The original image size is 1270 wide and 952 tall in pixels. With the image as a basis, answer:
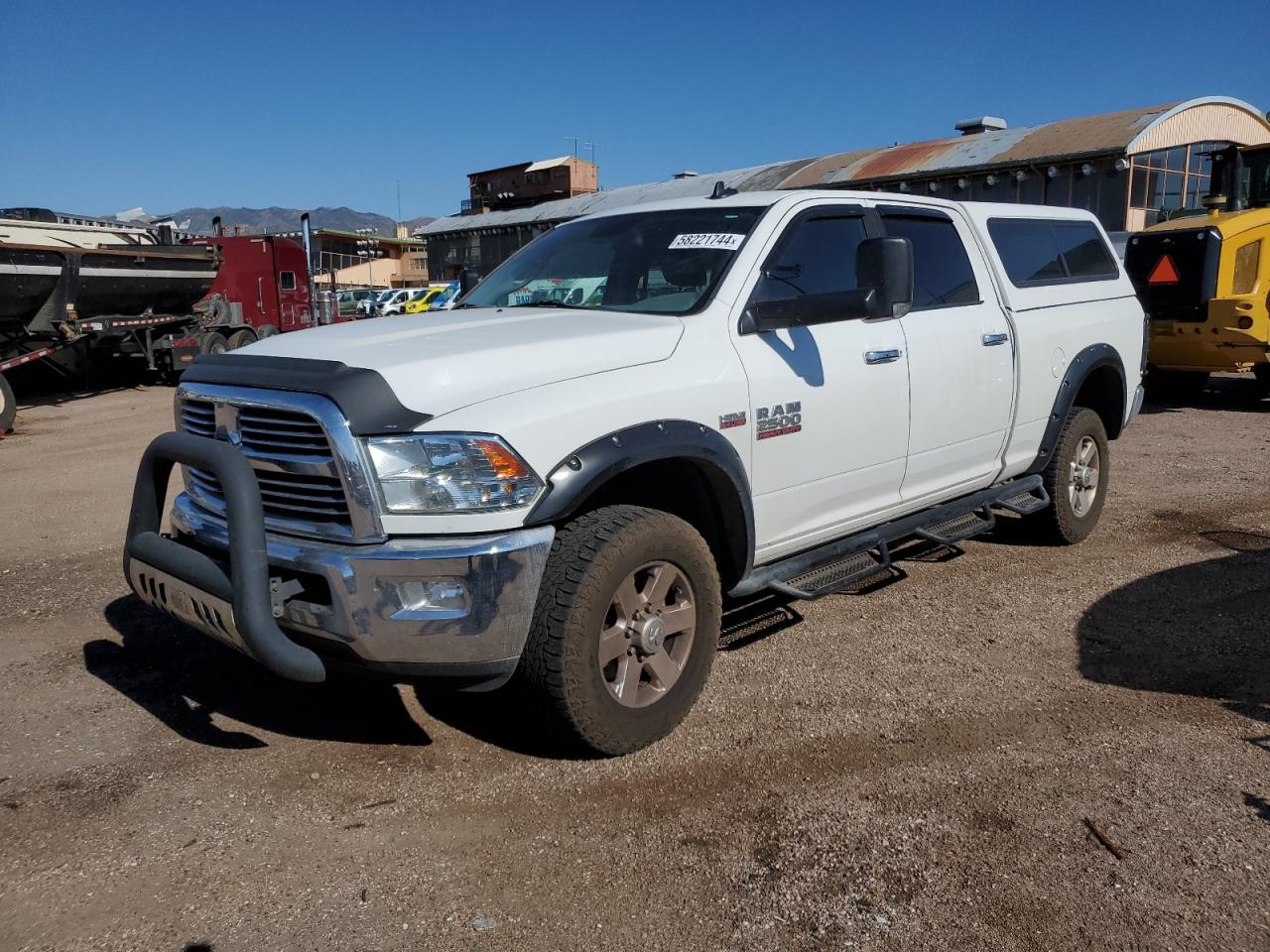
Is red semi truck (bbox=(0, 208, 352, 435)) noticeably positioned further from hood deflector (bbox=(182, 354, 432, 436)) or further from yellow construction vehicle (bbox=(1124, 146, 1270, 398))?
yellow construction vehicle (bbox=(1124, 146, 1270, 398))

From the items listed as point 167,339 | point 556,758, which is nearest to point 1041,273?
point 556,758

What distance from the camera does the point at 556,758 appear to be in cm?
353

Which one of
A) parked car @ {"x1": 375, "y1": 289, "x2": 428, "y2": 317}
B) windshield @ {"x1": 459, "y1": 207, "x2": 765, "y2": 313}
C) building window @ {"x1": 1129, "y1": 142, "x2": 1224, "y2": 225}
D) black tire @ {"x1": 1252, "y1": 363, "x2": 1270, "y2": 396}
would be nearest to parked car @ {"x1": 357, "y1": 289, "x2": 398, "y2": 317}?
parked car @ {"x1": 375, "y1": 289, "x2": 428, "y2": 317}

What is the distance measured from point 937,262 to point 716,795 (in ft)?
9.68

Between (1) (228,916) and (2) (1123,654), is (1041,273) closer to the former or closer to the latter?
(2) (1123,654)

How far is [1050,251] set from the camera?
226 inches

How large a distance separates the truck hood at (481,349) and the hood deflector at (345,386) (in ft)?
0.13

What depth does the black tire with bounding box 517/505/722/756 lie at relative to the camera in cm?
312

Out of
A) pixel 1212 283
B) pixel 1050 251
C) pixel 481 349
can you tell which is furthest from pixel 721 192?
pixel 1212 283

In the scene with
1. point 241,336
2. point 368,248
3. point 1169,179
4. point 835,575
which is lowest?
point 835,575

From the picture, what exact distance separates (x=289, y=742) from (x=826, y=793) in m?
1.95

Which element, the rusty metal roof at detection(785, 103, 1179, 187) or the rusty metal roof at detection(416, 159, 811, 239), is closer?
the rusty metal roof at detection(785, 103, 1179, 187)

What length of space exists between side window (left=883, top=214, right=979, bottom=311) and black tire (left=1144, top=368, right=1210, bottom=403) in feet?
31.1

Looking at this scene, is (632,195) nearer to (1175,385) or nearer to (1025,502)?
(1175,385)
